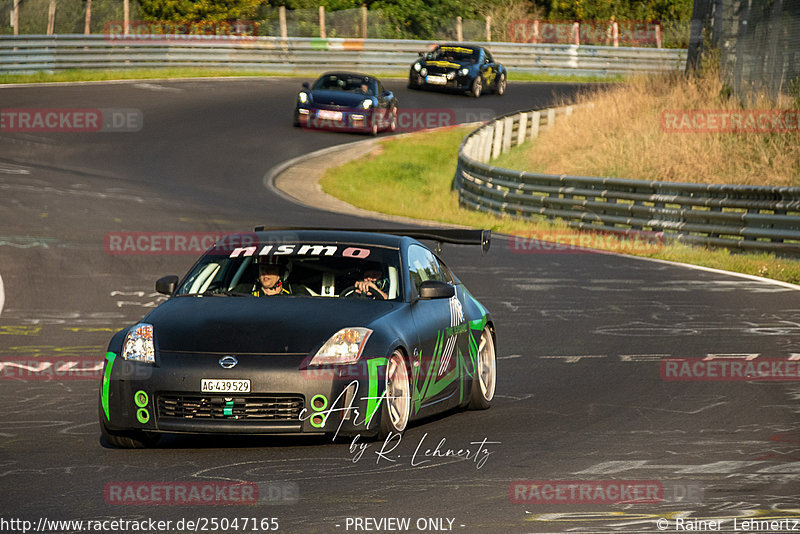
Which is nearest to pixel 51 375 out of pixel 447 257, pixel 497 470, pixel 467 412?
pixel 467 412

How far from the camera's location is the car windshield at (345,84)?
116ft

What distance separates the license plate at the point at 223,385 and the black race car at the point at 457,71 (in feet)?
118

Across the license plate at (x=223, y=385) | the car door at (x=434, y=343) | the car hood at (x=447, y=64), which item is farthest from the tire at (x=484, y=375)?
the car hood at (x=447, y=64)

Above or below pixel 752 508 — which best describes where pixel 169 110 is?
below

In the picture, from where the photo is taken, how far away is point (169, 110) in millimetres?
37062

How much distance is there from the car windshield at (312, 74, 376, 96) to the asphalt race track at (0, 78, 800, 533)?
10448mm

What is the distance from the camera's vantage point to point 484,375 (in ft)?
33.1

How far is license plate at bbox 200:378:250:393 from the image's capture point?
7.89 meters

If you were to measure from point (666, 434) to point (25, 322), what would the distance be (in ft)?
23.8

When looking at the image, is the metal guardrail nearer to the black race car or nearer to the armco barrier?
the black race car

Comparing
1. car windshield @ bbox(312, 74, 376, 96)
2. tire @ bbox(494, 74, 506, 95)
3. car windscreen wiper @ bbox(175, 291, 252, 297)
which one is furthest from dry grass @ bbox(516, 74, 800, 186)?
car windscreen wiper @ bbox(175, 291, 252, 297)

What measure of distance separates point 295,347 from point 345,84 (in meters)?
27.9

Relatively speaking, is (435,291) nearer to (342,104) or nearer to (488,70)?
(342,104)

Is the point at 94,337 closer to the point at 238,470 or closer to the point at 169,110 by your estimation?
the point at 238,470
